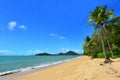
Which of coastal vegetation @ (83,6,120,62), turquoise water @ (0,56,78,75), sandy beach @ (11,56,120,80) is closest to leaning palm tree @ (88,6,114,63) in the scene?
coastal vegetation @ (83,6,120,62)

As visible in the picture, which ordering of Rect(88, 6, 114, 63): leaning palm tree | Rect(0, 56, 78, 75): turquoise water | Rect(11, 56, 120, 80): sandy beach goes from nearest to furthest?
Rect(11, 56, 120, 80): sandy beach → Rect(88, 6, 114, 63): leaning palm tree → Rect(0, 56, 78, 75): turquoise water

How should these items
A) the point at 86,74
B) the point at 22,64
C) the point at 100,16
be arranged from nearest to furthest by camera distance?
the point at 86,74 → the point at 100,16 → the point at 22,64

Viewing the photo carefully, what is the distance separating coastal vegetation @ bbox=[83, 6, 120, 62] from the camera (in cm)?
2992

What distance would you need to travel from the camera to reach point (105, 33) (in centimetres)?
4150

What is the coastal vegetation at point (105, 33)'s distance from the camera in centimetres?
2992

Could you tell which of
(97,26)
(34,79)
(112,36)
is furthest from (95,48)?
(34,79)

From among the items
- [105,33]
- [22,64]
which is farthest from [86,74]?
[22,64]

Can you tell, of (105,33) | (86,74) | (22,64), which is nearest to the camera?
(86,74)

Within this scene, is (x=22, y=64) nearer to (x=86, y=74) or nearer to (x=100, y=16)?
(x=100, y=16)

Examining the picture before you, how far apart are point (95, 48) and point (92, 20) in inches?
936

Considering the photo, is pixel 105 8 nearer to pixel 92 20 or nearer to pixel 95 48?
pixel 92 20

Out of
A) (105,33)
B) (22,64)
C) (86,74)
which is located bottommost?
(86,74)

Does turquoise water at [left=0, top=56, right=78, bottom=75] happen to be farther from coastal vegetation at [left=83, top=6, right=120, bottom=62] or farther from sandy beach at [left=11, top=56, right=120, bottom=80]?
coastal vegetation at [left=83, top=6, right=120, bottom=62]

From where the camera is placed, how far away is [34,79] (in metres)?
16.9
